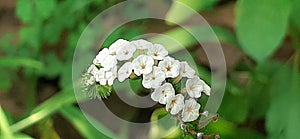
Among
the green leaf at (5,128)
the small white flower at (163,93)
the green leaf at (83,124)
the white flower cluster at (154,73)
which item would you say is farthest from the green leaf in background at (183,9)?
the small white flower at (163,93)

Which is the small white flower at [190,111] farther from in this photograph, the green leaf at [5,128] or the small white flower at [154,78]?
the green leaf at [5,128]

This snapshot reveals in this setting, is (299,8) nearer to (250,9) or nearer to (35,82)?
(250,9)

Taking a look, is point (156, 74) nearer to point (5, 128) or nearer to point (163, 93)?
point (163, 93)

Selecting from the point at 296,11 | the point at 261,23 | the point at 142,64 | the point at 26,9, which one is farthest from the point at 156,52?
the point at 26,9

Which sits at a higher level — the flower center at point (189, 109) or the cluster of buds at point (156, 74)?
the cluster of buds at point (156, 74)

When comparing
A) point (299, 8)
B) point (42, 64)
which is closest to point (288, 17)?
point (299, 8)

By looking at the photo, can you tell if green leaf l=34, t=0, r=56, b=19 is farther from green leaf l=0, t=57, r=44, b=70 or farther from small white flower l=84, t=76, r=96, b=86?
small white flower l=84, t=76, r=96, b=86
